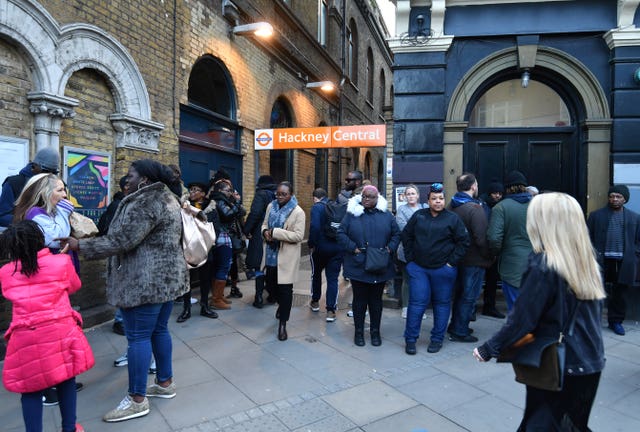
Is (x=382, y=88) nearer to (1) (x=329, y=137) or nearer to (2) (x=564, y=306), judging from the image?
(1) (x=329, y=137)

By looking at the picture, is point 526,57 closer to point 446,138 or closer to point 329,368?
point 446,138

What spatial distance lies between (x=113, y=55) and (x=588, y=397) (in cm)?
633

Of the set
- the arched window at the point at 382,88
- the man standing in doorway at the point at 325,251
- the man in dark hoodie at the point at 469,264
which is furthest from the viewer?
the arched window at the point at 382,88

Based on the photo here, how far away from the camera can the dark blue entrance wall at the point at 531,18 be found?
675 centimetres

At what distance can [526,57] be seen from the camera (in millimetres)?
6844

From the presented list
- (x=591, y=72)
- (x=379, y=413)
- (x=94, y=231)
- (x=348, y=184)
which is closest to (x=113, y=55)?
(x=94, y=231)

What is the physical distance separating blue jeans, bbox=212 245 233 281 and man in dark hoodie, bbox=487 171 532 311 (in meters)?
3.41

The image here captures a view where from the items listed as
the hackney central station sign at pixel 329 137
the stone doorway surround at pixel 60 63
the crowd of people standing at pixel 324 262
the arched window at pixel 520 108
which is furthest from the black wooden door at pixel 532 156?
the stone doorway surround at pixel 60 63

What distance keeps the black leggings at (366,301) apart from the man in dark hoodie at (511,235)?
1376 mm

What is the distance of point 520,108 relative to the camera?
7.27 m

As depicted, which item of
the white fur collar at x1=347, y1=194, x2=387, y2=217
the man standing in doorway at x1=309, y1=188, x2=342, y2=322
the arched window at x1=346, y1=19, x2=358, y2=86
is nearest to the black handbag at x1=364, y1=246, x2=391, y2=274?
the white fur collar at x1=347, y1=194, x2=387, y2=217

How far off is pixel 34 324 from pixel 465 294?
4272mm

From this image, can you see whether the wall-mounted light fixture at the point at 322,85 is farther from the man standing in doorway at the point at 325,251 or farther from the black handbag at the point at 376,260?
the black handbag at the point at 376,260

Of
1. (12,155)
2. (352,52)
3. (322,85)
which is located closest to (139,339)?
(12,155)
